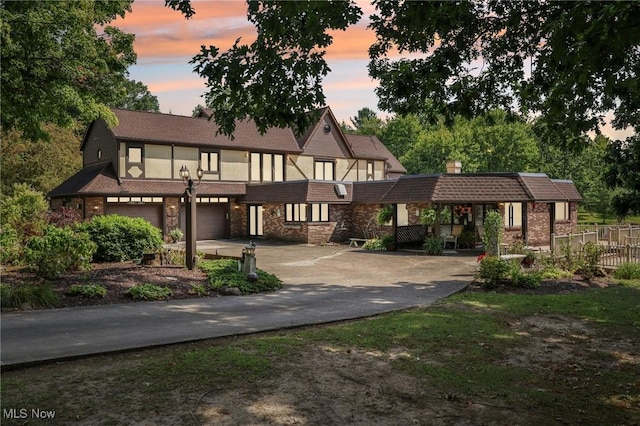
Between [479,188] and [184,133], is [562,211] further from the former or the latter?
[184,133]

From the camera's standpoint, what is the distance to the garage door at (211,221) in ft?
111

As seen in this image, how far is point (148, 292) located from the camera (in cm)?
1124

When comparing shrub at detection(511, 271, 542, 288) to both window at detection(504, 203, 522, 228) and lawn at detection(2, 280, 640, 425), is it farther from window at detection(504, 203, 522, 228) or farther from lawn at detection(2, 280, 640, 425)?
window at detection(504, 203, 522, 228)

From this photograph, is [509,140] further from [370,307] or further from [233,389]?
[233,389]

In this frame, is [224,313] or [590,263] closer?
[224,313]

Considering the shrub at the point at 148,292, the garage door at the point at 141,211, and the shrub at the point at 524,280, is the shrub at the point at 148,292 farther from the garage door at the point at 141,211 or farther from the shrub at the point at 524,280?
the garage door at the point at 141,211

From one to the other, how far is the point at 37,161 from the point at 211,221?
12.7 meters

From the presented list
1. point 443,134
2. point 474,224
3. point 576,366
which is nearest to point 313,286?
point 576,366

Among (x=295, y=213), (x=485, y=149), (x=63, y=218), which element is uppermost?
(x=485, y=149)

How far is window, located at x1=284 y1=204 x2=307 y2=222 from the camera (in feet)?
102

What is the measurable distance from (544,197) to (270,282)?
1873cm

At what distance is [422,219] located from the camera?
26.2 meters

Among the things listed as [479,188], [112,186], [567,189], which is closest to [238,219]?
[112,186]

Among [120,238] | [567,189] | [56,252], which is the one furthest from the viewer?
[567,189]
